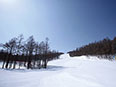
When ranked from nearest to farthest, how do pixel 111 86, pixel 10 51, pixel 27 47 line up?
pixel 111 86 → pixel 10 51 → pixel 27 47

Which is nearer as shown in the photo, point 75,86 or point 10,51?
A: point 75,86

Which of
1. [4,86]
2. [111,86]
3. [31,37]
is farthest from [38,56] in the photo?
[111,86]

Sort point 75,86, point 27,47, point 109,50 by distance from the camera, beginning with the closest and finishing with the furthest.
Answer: point 75,86 → point 27,47 → point 109,50

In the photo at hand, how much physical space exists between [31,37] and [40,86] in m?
20.5

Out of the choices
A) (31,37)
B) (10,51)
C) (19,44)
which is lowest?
(10,51)

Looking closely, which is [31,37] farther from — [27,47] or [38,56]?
[38,56]

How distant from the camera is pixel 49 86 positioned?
196 inches

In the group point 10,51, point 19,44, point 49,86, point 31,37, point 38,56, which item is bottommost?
point 49,86

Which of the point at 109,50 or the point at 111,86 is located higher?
the point at 109,50

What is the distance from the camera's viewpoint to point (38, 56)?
26281mm

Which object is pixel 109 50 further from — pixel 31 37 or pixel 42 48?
pixel 31 37

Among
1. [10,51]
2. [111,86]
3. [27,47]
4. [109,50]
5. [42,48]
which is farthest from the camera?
[109,50]

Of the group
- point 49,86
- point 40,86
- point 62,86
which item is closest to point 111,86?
point 62,86

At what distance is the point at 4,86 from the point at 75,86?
17.1 ft
